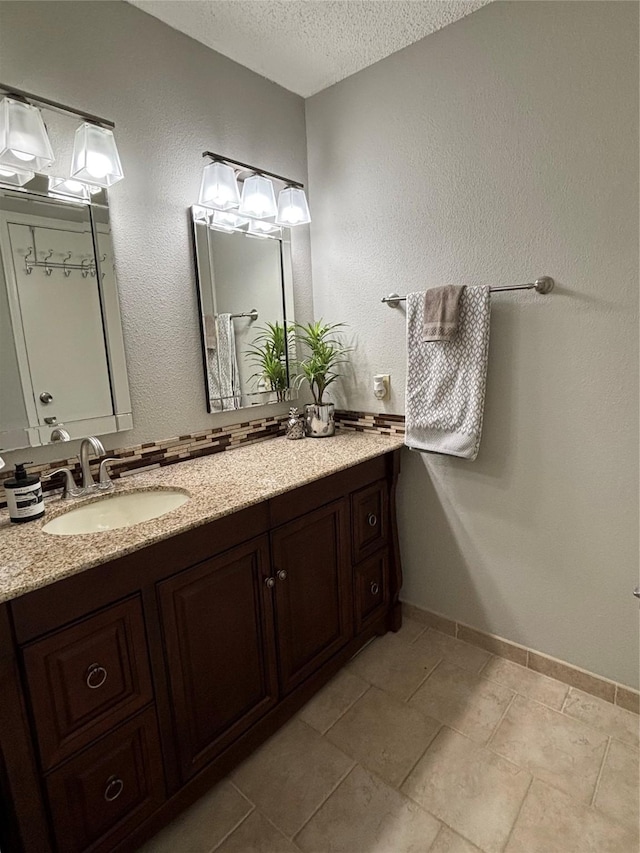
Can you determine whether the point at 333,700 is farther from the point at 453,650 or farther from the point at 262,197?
the point at 262,197

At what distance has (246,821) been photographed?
129 centimetres

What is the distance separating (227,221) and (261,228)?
184 millimetres

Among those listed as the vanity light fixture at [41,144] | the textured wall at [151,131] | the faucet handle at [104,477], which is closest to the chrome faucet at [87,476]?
the faucet handle at [104,477]

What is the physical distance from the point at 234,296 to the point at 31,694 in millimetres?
1478

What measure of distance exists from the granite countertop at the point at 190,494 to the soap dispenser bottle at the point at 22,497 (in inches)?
0.9

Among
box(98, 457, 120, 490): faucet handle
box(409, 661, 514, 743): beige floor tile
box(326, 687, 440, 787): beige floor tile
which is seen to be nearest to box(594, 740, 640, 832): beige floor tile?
box(409, 661, 514, 743): beige floor tile

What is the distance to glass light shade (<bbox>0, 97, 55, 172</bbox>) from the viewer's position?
1214 millimetres

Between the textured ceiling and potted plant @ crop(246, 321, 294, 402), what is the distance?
1.04m

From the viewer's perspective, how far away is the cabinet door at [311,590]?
1.49 meters

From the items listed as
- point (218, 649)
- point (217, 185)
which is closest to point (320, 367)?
point (217, 185)

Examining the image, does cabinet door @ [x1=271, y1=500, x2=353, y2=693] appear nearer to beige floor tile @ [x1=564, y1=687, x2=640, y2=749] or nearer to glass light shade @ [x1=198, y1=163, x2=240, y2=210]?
beige floor tile @ [x1=564, y1=687, x2=640, y2=749]

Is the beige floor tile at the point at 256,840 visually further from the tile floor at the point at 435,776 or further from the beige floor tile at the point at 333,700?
the beige floor tile at the point at 333,700

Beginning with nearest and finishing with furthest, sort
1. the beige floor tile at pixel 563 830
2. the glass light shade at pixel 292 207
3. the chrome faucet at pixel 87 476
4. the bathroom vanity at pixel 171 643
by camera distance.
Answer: the bathroom vanity at pixel 171 643
the beige floor tile at pixel 563 830
the chrome faucet at pixel 87 476
the glass light shade at pixel 292 207

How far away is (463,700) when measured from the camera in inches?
66.6
